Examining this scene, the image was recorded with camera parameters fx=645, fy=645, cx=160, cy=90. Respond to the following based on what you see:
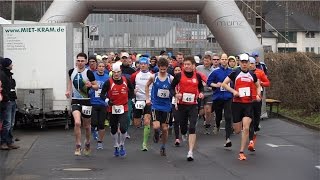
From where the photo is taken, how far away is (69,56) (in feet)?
54.4

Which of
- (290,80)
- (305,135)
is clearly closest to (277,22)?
(290,80)

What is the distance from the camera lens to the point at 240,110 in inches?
477

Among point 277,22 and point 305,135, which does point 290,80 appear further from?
point 277,22

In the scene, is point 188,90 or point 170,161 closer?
point 170,161

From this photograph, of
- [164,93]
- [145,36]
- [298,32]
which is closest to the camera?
[164,93]

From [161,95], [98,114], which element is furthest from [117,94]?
[98,114]

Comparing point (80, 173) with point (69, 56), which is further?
point (69, 56)

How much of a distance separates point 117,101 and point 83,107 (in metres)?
0.64

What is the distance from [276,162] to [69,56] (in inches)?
287

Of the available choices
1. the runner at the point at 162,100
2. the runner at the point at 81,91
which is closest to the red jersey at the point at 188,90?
the runner at the point at 162,100

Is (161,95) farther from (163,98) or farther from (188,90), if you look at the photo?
(188,90)

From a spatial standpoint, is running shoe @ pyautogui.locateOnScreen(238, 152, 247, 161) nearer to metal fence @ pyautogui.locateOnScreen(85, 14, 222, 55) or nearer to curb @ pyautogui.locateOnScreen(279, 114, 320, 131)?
curb @ pyautogui.locateOnScreen(279, 114, 320, 131)

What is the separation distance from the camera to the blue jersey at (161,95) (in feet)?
39.7

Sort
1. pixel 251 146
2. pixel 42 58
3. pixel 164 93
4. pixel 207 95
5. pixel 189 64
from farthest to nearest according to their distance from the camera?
pixel 42 58
pixel 207 95
pixel 251 146
pixel 164 93
pixel 189 64
